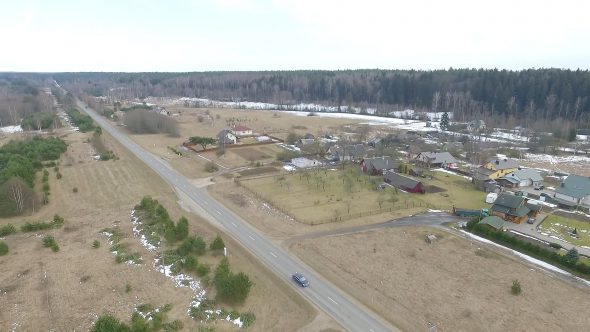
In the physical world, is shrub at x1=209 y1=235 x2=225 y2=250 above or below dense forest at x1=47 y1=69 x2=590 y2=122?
below

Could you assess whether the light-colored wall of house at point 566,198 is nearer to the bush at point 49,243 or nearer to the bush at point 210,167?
the bush at point 210,167

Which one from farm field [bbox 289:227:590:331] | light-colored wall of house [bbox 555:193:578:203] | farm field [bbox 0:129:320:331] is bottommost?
farm field [bbox 0:129:320:331]

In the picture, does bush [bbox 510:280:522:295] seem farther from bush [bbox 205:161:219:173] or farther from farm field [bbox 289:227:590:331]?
bush [bbox 205:161:219:173]

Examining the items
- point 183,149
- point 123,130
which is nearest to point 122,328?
point 183,149

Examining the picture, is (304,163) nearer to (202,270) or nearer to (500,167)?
(500,167)

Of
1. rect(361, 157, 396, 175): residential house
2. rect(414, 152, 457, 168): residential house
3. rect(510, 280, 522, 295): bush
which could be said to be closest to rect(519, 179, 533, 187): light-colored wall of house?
rect(414, 152, 457, 168): residential house

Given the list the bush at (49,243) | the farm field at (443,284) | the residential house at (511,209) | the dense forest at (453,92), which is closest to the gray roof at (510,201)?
the residential house at (511,209)
